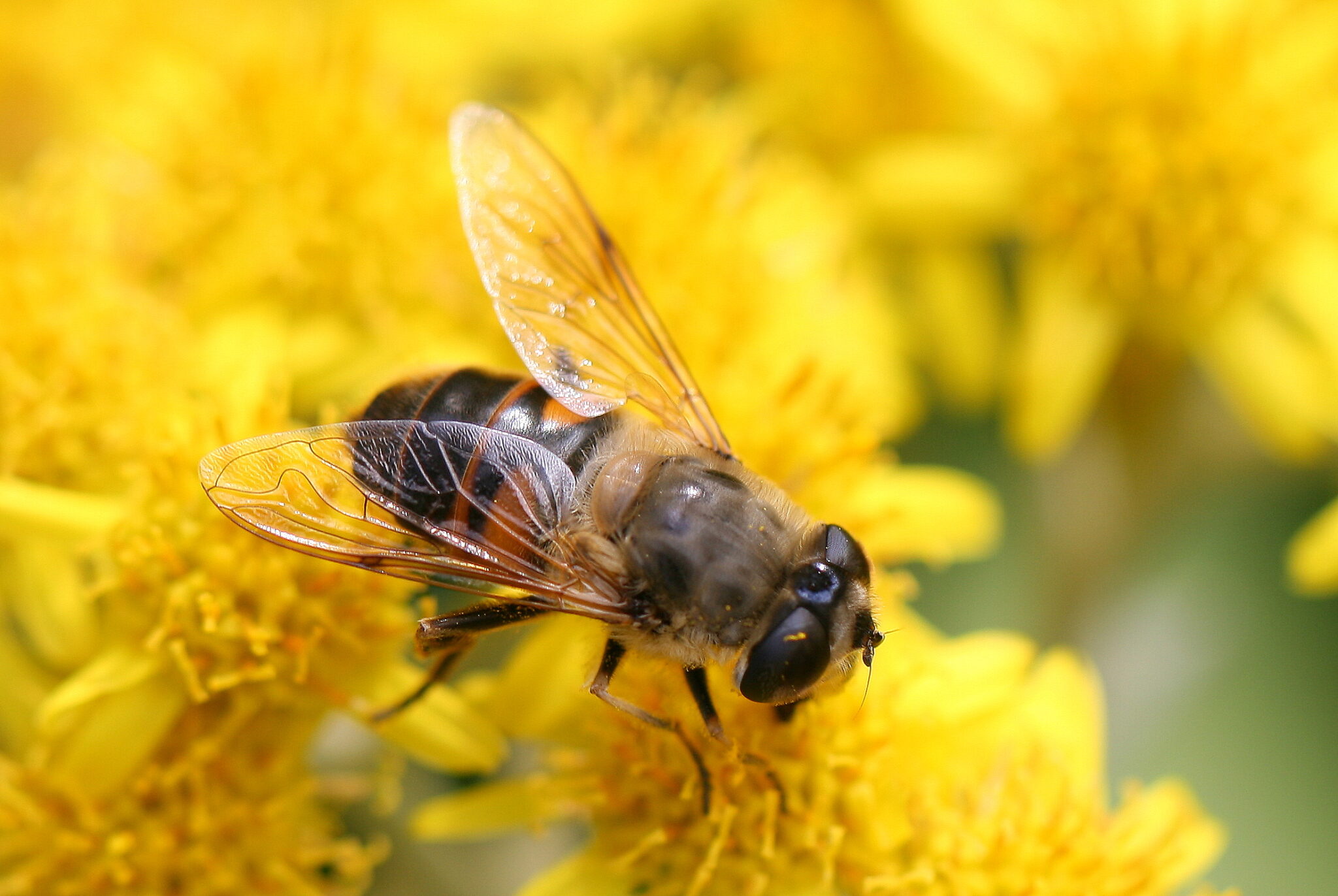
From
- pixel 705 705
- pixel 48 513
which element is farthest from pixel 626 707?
pixel 48 513

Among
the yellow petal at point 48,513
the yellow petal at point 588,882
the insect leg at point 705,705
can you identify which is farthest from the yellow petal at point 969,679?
the yellow petal at point 48,513

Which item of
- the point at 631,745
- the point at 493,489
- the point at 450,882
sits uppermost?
the point at 493,489

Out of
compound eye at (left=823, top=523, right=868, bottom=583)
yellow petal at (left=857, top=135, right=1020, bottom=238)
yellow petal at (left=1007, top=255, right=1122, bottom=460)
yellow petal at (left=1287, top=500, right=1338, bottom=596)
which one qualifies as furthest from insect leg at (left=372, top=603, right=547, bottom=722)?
yellow petal at (left=857, top=135, right=1020, bottom=238)

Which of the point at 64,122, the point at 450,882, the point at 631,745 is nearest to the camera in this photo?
the point at 631,745

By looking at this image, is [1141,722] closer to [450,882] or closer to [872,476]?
[872,476]

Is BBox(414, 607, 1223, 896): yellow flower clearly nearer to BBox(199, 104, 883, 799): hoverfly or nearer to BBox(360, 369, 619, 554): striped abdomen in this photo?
BBox(199, 104, 883, 799): hoverfly

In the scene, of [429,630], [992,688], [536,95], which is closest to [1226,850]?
[992,688]

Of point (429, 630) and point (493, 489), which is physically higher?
point (493, 489)

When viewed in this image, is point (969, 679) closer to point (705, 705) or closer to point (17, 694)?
point (705, 705)
